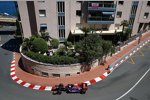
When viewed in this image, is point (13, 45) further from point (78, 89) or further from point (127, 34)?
point (127, 34)

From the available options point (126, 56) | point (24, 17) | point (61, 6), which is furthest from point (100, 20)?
point (24, 17)

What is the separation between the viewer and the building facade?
120 ft

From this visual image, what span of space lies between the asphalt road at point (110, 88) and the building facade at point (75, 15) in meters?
12.8

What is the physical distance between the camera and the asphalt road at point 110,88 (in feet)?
82.6

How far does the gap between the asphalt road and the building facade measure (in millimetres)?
12780

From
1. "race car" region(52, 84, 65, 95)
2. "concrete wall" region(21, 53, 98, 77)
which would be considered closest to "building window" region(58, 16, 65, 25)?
"concrete wall" region(21, 53, 98, 77)

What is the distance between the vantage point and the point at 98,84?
27844 mm

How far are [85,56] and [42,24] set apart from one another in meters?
15.6

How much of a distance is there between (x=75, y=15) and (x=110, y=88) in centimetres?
2115

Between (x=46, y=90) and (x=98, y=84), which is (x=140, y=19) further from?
(x=46, y=90)


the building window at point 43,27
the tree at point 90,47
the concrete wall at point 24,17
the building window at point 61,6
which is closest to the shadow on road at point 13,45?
the concrete wall at point 24,17

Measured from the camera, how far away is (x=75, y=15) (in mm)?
39312

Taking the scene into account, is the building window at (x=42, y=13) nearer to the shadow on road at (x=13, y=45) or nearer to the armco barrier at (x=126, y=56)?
the shadow on road at (x=13, y=45)

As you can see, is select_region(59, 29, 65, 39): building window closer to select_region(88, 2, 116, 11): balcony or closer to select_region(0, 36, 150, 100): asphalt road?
select_region(88, 2, 116, 11): balcony
